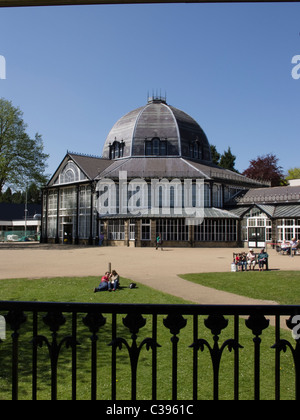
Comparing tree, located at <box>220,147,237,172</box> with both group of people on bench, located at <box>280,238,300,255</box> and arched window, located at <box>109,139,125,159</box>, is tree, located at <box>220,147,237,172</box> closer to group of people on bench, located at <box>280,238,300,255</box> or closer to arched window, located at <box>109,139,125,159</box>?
arched window, located at <box>109,139,125,159</box>

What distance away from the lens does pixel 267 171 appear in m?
65.4

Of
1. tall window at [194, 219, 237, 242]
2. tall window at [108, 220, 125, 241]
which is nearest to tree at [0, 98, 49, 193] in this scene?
tall window at [108, 220, 125, 241]

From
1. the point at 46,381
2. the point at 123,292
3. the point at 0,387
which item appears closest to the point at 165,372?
the point at 46,381

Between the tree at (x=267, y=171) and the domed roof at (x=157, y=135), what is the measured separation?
1378 cm

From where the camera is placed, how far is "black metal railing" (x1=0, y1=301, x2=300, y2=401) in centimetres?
261

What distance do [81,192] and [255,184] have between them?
2513cm

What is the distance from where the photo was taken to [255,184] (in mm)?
52969

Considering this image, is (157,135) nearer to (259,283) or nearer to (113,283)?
(259,283)

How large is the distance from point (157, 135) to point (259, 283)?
40671 millimetres

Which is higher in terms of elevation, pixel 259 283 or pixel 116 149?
pixel 116 149

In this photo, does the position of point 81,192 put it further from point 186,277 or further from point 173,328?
point 173,328

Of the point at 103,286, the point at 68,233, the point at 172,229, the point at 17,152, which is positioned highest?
the point at 17,152

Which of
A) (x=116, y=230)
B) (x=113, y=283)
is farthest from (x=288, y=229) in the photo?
(x=113, y=283)

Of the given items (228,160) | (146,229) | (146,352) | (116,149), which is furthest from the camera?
(228,160)
